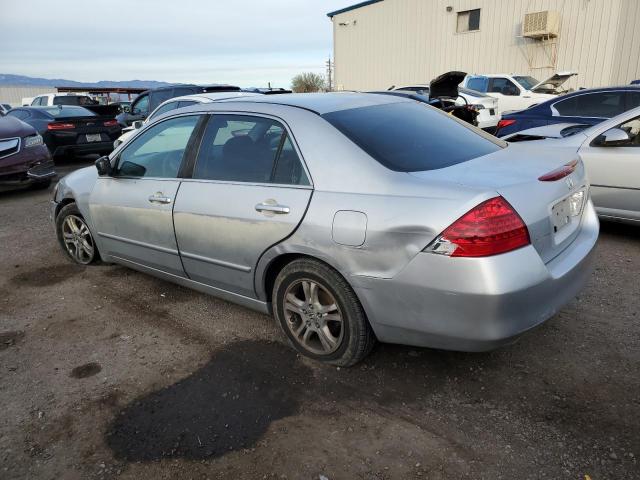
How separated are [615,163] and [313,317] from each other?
3710 millimetres

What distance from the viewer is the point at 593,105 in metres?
7.21

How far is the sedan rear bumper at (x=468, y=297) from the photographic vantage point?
7.57ft

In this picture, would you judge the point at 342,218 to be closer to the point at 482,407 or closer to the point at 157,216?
the point at 482,407

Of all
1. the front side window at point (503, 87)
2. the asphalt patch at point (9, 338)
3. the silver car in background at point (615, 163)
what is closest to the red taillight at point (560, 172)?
the silver car in background at point (615, 163)

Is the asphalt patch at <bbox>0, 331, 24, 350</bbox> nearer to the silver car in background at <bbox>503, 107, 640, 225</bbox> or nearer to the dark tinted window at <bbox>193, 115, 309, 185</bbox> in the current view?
the dark tinted window at <bbox>193, 115, 309, 185</bbox>

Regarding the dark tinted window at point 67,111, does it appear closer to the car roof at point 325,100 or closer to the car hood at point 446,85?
the car hood at point 446,85

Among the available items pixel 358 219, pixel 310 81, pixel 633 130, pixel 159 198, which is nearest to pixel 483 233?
pixel 358 219

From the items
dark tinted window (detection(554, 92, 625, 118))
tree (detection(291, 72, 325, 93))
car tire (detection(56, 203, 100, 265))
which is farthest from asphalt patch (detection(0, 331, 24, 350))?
tree (detection(291, 72, 325, 93))

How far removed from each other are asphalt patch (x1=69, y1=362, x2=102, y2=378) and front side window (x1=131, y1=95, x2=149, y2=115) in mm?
10194

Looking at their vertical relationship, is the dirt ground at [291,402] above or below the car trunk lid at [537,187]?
below

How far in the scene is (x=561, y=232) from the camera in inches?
107

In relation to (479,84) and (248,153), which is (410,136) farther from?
(479,84)

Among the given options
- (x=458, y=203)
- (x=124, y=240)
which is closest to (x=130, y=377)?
(x=124, y=240)

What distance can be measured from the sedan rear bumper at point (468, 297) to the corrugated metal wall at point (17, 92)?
158 feet
